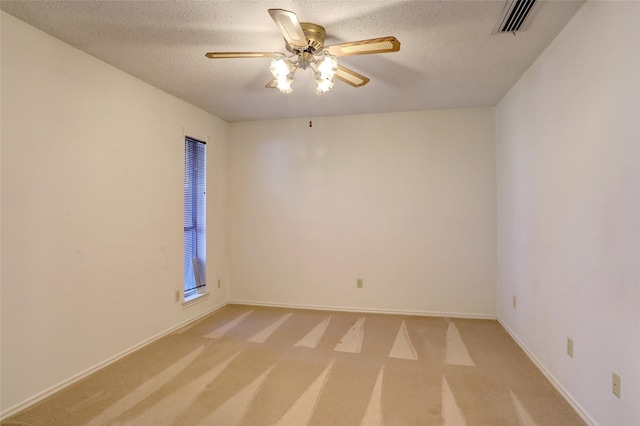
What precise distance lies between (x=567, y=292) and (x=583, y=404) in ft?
2.15

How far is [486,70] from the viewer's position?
2795 millimetres

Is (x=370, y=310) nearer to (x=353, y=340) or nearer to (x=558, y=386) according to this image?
(x=353, y=340)

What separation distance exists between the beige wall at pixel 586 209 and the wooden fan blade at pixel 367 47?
3.61 feet

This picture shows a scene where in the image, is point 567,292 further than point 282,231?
No

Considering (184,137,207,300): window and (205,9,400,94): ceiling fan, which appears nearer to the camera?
(205,9,400,94): ceiling fan

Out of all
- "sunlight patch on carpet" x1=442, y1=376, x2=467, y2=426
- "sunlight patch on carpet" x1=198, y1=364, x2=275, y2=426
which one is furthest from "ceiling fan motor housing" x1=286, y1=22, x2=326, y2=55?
"sunlight patch on carpet" x1=442, y1=376, x2=467, y2=426

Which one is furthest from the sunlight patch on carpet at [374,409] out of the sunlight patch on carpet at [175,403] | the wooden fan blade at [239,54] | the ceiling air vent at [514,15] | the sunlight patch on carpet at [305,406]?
the ceiling air vent at [514,15]

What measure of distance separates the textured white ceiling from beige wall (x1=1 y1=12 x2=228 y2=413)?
0.28m

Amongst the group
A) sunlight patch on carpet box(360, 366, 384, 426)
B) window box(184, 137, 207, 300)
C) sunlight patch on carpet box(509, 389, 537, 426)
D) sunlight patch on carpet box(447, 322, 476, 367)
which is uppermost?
Answer: window box(184, 137, 207, 300)

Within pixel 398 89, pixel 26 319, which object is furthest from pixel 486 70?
pixel 26 319

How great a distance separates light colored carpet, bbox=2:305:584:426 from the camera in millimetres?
1986

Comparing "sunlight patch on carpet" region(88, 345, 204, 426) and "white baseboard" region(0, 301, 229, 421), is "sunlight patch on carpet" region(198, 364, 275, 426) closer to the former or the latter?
"sunlight patch on carpet" region(88, 345, 204, 426)

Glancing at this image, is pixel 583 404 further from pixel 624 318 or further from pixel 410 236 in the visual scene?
pixel 410 236

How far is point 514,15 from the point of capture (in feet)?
6.48
